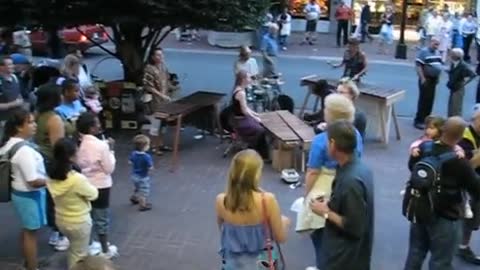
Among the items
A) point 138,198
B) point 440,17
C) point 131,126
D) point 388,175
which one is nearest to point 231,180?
point 138,198

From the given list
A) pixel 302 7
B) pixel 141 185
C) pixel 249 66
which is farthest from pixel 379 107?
pixel 302 7

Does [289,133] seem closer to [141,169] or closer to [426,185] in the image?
[141,169]

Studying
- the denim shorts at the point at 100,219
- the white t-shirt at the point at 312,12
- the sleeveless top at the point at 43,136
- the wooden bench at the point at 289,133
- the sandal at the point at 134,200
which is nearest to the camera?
the denim shorts at the point at 100,219

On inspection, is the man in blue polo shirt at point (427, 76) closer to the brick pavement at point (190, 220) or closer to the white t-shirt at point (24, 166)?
the brick pavement at point (190, 220)

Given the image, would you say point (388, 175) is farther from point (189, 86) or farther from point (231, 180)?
point (189, 86)

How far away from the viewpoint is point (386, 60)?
75.0 feet

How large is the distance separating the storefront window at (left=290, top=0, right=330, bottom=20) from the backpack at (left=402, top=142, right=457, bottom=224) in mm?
24326

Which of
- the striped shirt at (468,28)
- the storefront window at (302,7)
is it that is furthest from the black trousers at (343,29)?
the striped shirt at (468,28)

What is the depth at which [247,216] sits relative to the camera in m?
4.89

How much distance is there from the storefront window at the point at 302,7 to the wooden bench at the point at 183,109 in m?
18.1

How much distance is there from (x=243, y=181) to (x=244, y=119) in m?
6.15

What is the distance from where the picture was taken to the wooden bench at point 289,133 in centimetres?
1016

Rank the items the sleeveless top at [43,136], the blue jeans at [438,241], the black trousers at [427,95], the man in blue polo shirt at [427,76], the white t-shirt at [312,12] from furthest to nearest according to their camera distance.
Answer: the white t-shirt at [312,12] < the black trousers at [427,95] < the man in blue polo shirt at [427,76] < the sleeveless top at [43,136] < the blue jeans at [438,241]

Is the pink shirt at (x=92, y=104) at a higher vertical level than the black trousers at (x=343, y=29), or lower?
higher
